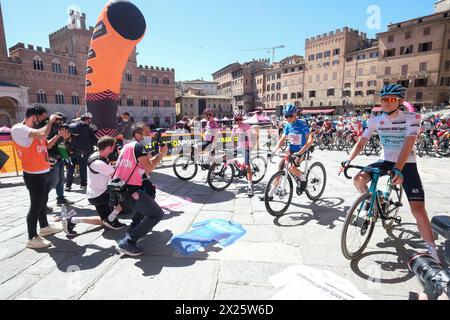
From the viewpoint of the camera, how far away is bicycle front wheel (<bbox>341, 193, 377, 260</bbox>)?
291 centimetres

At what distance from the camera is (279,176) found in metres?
4.47

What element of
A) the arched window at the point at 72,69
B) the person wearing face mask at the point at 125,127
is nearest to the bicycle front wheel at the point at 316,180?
the person wearing face mask at the point at 125,127

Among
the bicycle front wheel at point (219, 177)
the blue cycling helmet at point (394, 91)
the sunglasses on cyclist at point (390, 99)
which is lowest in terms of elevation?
the bicycle front wheel at point (219, 177)

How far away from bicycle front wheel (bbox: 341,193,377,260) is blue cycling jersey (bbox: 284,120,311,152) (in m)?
2.00

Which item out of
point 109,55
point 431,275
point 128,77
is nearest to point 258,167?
point 431,275

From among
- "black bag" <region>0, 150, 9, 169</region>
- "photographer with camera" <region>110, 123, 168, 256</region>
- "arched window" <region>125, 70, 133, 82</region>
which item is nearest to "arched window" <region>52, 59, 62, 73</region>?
"arched window" <region>125, 70, 133, 82</region>

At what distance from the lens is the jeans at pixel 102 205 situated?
390 cm

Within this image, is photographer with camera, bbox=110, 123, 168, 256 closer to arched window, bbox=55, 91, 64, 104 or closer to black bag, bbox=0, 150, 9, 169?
black bag, bbox=0, 150, 9, 169

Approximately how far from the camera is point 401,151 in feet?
9.47

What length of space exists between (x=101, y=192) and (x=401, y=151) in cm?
423

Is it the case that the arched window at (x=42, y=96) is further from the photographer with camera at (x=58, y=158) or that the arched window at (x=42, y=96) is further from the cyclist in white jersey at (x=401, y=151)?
the cyclist in white jersey at (x=401, y=151)

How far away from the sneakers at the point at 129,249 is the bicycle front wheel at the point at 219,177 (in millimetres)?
2937

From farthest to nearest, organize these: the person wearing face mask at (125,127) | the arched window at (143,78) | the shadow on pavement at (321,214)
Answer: the arched window at (143,78) < the person wearing face mask at (125,127) < the shadow on pavement at (321,214)
